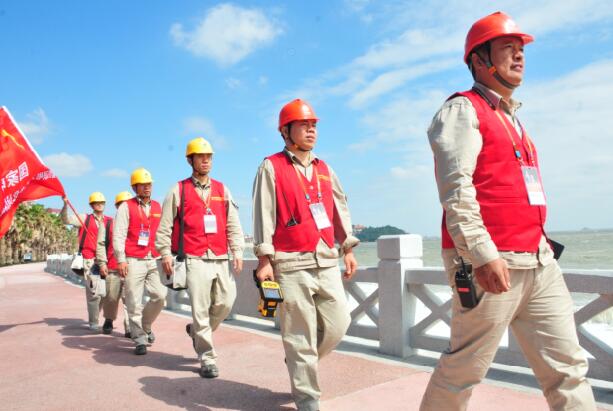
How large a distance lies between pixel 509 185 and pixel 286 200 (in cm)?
194

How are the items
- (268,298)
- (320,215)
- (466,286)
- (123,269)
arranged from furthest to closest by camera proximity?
(123,269) < (320,215) < (268,298) < (466,286)

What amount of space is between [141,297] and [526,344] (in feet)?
19.1

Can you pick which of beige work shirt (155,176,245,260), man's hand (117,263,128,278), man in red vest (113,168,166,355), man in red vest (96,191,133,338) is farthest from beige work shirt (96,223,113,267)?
beige work shirt (155,176,245,260)

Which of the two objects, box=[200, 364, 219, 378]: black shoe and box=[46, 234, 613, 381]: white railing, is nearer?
box=[200, 364, 219, 378]: black shoe

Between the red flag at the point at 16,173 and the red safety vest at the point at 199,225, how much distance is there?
161 inches

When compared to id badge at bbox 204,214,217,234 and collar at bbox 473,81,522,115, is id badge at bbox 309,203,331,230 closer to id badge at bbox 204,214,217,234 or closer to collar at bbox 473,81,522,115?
collar at bbox 473,81,522,115

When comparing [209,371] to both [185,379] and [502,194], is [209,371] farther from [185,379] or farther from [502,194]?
[502,194]

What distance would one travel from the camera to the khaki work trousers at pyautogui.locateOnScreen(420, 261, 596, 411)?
258cm

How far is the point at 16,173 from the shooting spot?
8.87 metres

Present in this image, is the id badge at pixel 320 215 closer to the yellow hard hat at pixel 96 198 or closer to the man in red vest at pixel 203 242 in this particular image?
the man in red vest at pixel 203 242

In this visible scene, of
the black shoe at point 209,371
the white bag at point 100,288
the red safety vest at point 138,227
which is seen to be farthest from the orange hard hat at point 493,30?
the white bag at point 100,288

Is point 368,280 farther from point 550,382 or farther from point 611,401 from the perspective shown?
point 550,382

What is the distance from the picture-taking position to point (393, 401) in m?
4.41

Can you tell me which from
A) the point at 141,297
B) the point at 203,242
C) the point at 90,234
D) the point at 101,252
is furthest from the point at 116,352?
the point at 90,234
